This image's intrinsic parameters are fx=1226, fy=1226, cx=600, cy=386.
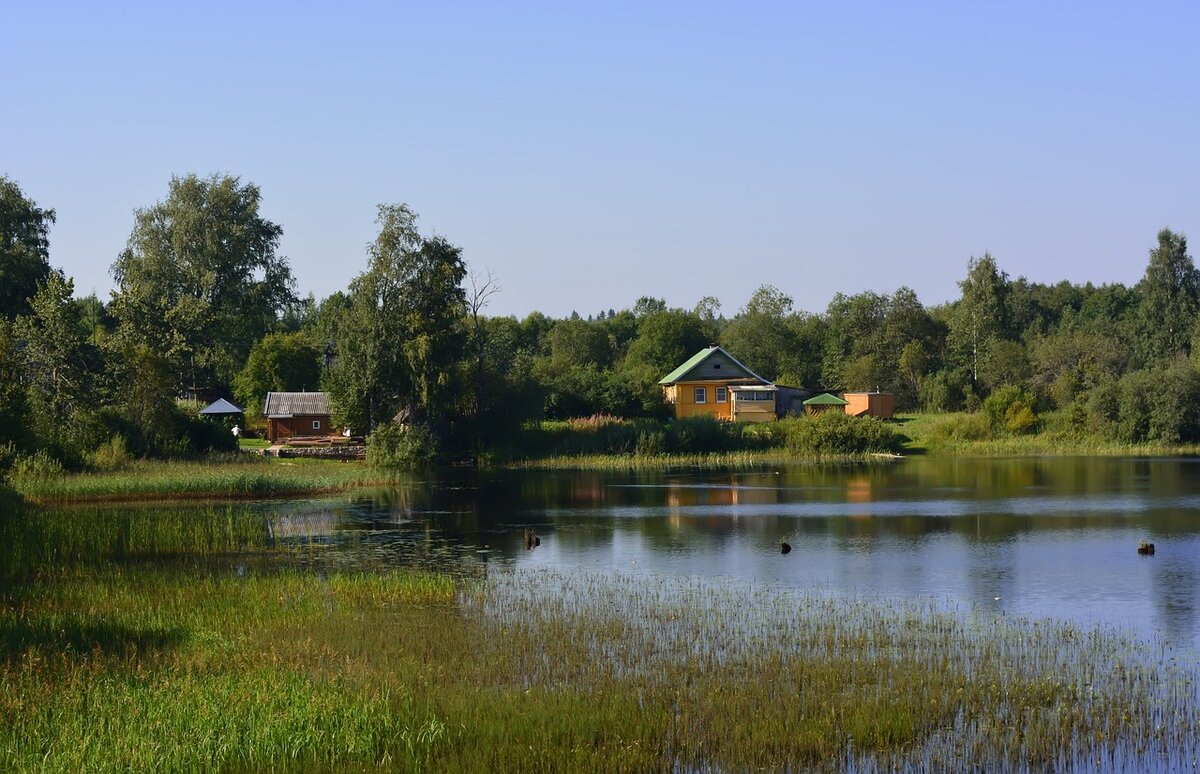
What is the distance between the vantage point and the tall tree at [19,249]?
74688 millimetres

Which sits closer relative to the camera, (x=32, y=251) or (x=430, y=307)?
(x=430, y=307)

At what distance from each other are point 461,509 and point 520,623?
2417 cm

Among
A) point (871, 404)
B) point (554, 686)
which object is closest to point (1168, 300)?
point (871, 404)

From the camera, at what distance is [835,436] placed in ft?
244

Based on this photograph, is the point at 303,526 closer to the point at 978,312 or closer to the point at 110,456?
the point at 110,456

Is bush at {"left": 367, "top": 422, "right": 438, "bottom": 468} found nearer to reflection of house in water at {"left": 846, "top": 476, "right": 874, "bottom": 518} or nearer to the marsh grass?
reflection of house in water at {"left": 846, "top": 476, "right": 874, "bottom": 518}

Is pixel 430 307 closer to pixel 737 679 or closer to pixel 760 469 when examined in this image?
pixel 760 469

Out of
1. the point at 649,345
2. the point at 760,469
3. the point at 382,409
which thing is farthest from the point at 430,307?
the point at 649,345

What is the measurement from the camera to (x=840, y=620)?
71.3ft

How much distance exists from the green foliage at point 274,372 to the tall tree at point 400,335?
17539 mm

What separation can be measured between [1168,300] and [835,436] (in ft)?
130

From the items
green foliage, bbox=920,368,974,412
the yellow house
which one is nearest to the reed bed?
the yellow house

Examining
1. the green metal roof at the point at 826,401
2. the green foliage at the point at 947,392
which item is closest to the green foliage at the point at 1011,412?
the green foliage at the point at 947,392

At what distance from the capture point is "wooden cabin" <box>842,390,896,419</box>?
302ft
